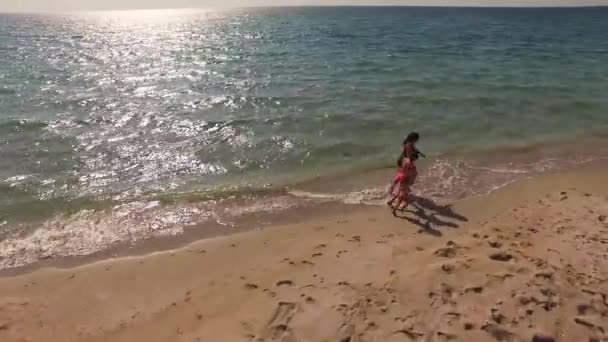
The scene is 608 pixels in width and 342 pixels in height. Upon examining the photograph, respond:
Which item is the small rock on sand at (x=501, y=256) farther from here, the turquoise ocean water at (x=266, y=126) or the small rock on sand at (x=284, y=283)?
the turquoise ocean water at (x=266, y=126)

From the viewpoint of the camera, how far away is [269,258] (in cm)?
923

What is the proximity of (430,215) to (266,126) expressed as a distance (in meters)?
8.68

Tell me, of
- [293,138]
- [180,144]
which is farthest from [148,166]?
[293,138]

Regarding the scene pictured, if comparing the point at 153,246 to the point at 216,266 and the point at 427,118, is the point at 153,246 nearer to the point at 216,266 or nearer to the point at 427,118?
the point at 216,266

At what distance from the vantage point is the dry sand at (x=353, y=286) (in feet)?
21.6

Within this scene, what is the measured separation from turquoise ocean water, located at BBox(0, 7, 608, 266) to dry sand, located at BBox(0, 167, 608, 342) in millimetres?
1841

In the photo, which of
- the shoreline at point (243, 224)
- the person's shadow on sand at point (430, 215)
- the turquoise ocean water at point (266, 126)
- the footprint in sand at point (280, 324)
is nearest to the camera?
the footprint in sand at point (280, 324)

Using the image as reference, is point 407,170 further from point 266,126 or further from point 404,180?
point 266,126

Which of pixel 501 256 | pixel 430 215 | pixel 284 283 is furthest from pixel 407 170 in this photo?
pixel 284 283

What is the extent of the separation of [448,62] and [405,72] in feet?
16.5

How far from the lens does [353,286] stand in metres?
7.53

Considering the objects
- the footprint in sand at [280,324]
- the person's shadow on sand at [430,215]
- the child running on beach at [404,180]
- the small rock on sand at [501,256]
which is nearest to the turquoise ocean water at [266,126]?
the person's shadow on sand at [430,215]

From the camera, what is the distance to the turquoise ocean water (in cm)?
1269

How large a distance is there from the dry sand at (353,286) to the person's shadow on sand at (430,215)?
0.06 m
